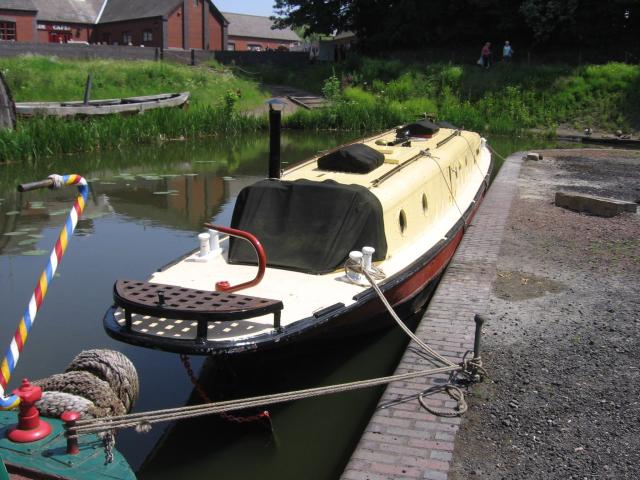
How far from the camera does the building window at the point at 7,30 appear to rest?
48728 millimetres

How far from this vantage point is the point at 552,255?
9547 mm

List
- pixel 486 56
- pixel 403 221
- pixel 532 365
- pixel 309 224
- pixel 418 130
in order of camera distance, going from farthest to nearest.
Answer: pixel 486 56 → pixel 418 130 → pixel 403 221 → pixel 309 224 → pixel 532 365

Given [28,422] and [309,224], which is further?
[309,224]

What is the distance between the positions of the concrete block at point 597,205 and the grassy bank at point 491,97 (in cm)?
1612

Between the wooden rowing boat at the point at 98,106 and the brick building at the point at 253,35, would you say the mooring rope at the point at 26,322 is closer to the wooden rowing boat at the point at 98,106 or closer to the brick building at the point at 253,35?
the wooden rowing boat at the point at 98,106

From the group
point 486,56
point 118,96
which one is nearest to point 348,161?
point 118,96

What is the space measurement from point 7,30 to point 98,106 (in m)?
30.6

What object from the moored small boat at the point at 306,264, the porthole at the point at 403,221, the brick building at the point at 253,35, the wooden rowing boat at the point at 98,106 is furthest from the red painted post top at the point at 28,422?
the brick building at the point at 253,35

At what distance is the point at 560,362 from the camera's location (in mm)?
6059

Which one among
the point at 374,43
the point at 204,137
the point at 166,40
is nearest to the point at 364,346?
the point at 204,137

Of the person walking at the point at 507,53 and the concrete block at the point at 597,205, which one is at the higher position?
the person walking at the point at 507,53

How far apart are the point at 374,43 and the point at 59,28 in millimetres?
28315

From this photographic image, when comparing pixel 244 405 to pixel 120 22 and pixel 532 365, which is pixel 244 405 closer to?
pixel 532 365

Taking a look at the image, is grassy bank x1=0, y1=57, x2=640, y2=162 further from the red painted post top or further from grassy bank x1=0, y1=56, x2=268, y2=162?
the red painted post top
